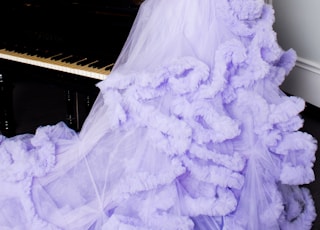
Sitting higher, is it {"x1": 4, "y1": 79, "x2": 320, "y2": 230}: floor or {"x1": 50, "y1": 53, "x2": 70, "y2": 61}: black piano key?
{"x1": 50, "y1": 53, "x2": 70, "y2": 61}: black piano key

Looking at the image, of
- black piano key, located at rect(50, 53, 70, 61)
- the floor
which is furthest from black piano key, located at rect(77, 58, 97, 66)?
the floor

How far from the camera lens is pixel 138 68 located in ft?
4.27

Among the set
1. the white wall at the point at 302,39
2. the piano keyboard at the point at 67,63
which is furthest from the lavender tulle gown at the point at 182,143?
the white wall at the point at 302,39

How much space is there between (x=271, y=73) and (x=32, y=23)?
1.22m

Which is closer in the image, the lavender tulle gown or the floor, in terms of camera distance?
the lavender tulle gown

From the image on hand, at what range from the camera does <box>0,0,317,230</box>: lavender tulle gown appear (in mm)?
1211

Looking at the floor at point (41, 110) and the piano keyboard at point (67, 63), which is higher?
the piano keyboard at point (67, 63)

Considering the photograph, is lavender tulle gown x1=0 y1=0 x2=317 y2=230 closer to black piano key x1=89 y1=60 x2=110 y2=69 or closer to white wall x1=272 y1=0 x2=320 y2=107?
black piano key x1=89 y1=60 x2=110 y2=69

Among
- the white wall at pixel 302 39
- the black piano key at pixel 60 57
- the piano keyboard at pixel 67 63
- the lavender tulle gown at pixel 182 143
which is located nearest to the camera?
the lavender tulle gown at pixel 182 143

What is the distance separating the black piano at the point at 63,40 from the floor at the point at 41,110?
14.4 inches

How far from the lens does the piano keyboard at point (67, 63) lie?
169 cm

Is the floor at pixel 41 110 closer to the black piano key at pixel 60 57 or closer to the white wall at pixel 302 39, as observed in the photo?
the white wall at pixel 302 39

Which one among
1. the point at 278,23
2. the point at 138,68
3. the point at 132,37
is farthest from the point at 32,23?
the point at 278,23

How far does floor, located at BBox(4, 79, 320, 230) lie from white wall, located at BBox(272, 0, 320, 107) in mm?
111
